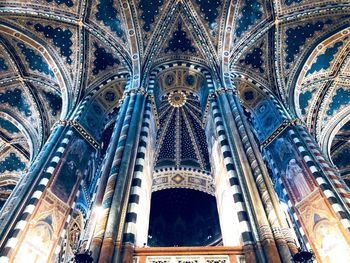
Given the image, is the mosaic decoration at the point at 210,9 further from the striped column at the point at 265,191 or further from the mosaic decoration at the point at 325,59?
the striped column at the point at 265,191

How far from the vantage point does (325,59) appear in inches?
477

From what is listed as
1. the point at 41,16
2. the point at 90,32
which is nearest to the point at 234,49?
the point at 90,32

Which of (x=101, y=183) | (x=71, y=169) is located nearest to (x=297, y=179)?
(x=101, y=183)

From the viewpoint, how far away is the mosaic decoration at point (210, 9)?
12293mm

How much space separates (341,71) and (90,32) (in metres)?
9.63

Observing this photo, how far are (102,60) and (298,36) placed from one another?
747cm

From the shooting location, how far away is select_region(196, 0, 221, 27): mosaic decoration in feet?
40.3

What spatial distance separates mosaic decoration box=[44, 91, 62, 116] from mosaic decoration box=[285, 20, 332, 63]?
9.00 m

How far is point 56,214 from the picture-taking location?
25.1 ft

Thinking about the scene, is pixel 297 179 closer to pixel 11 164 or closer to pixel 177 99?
pixel 177 99

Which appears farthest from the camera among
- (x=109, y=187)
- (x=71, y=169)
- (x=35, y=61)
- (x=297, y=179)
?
(x=35, y=61)

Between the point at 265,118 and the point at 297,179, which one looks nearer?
the point at 297,179

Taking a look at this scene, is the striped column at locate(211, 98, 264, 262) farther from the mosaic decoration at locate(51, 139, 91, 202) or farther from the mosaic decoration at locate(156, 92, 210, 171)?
the mosaic decoration at locate(156, 92, 210, 171)

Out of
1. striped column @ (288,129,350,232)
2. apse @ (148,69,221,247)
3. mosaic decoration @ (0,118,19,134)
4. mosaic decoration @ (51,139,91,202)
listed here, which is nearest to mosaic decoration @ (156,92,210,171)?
apse @ (148,69,221,247)
